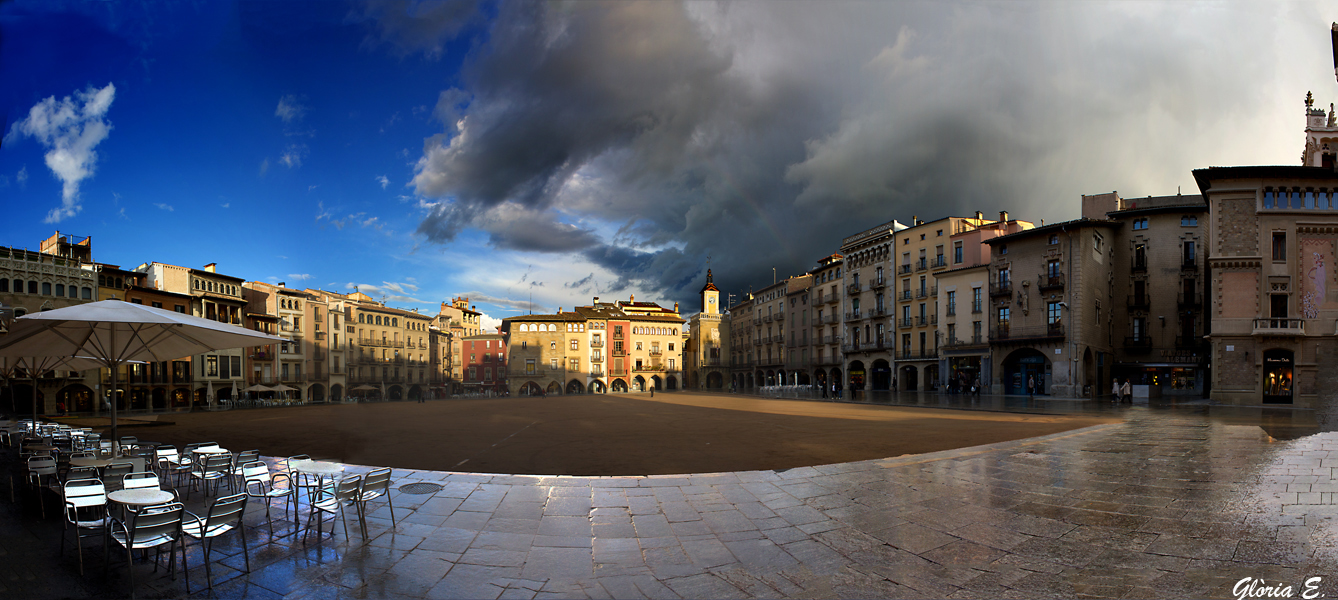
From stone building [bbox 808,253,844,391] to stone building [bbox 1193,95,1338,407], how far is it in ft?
98.8

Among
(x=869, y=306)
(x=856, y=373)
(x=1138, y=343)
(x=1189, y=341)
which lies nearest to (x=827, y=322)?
(x=856, y=373)

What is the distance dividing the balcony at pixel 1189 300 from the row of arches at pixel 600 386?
179 feet

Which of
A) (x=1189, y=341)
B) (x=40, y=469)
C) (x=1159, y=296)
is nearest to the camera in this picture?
(x=40, y=469)

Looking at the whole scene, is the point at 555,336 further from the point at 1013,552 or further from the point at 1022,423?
the point at 1013,552

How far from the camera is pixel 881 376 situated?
52688 millimetres

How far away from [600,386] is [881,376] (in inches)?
1610

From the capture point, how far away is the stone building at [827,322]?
57375 mm

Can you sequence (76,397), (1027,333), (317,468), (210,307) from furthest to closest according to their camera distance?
1. (210,307)
2. (76,397)
3. (1027,333)
4. (317,468)

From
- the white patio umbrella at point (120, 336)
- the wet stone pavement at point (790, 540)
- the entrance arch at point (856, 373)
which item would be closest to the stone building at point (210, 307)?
the white patio umbrella at point (120, 336)

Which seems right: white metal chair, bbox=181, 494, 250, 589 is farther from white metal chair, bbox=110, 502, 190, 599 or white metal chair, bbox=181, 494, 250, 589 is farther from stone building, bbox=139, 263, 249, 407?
stone building, bbox=139, 263, 249, 407

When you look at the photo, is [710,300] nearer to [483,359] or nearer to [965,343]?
[483,359]

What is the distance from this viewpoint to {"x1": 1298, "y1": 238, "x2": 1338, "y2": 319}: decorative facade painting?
26.5m

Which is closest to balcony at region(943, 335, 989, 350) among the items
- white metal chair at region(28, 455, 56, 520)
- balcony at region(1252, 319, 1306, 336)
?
balcony at region(1252, 319, 1306, 336)

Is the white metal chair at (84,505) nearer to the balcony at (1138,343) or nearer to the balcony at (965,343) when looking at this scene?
the balcony at (965,343)
